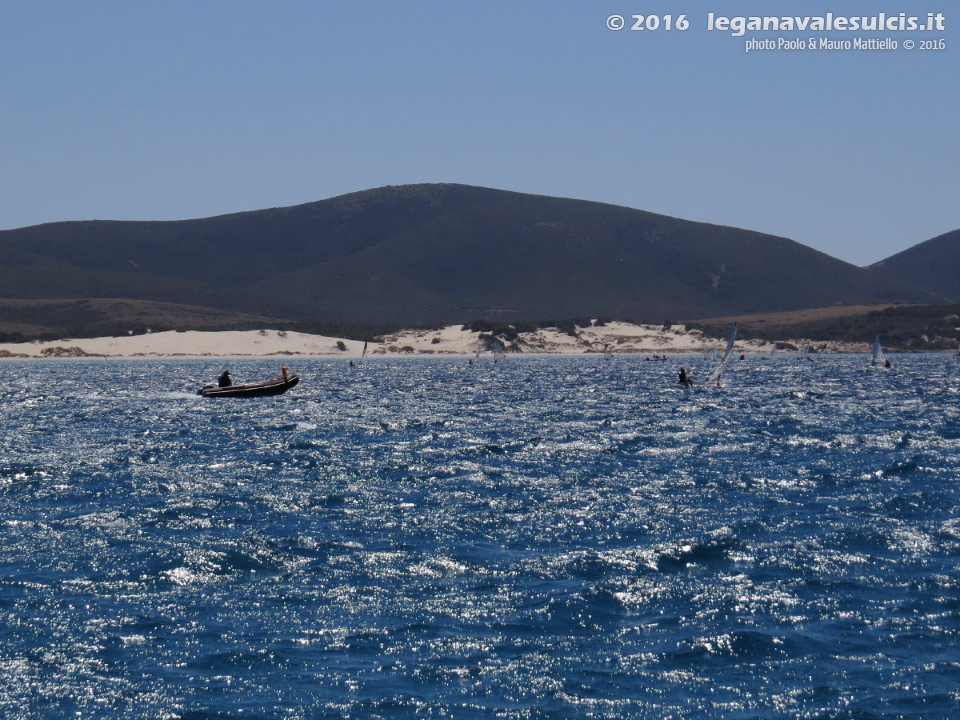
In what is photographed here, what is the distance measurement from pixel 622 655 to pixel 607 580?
3806mm

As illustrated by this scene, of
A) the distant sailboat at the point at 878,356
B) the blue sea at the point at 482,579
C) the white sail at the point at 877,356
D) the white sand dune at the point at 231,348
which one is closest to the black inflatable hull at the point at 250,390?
the blue sea at the point at 482,579

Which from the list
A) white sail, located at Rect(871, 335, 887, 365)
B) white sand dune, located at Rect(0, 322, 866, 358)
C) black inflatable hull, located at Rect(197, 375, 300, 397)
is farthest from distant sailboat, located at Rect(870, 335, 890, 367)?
black inflatable hull, located at Rect(197, 375, 300, 397)

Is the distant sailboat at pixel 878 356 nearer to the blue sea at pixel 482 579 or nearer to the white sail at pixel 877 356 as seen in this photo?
the white sail at pixel 877 356

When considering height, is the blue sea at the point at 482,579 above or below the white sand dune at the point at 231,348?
below

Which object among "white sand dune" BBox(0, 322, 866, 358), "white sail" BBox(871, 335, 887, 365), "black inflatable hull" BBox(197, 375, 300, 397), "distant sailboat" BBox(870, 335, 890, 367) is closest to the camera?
"black inflatable hull" BBox(197, 375, 300, 397)

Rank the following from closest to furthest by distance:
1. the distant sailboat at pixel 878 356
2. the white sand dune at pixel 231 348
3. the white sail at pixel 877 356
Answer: the distant sailboat at pixel 878 356
the white sail at pixel 877 356
the white sand dune at pixel 231 348

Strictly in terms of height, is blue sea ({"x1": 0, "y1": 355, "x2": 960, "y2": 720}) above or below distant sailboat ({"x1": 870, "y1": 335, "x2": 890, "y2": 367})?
below

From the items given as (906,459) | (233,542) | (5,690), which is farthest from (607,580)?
(906,459)

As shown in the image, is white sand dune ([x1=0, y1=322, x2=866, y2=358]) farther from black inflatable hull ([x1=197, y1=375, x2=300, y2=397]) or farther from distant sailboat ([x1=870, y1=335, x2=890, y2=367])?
black inflatable hull ([x1=197, y1=375, x2=300, y2=397])

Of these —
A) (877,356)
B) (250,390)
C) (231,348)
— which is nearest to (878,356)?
(877,356)

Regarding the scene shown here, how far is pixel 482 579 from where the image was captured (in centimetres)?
1928

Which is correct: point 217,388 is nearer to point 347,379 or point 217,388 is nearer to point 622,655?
point 347,379

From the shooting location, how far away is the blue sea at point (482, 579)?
552 inches

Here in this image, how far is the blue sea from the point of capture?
14016mm
